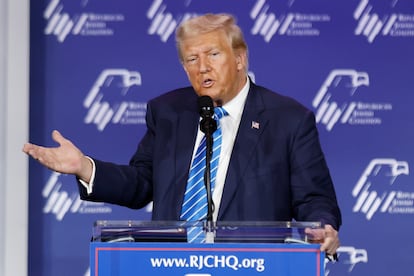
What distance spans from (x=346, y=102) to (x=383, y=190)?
0.50 m

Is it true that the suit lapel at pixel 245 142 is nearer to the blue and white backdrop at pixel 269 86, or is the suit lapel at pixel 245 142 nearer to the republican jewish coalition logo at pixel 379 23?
the blue and white backdrop at pixel 269 86

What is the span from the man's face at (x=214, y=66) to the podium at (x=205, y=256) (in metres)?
1.05

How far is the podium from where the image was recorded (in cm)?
184

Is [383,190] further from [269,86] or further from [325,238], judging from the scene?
[325,238]

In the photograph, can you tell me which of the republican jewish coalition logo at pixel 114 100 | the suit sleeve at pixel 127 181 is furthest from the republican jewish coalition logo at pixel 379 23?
the suit sleeve at pixel 127 181

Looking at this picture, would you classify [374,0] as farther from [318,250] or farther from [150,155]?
[318,250]

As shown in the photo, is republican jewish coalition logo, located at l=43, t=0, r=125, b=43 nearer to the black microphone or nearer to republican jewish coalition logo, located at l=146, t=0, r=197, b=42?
republican jewish coalition logo, located at l=146, t=0, r=197, b=42

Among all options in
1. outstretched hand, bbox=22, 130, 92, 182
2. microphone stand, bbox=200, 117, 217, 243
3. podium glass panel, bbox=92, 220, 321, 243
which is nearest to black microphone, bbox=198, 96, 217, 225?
microphone stand, bbox=200, 117, 217, 243

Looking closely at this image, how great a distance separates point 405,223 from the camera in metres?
4.30

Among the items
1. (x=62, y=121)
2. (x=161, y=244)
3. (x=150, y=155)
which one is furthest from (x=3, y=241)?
(x=161, y=244)

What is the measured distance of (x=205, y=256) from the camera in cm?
184

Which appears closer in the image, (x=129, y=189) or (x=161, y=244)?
(x=161, y=244)

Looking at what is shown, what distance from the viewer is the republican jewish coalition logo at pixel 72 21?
4.28 metres

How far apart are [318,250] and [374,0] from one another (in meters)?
2.75
